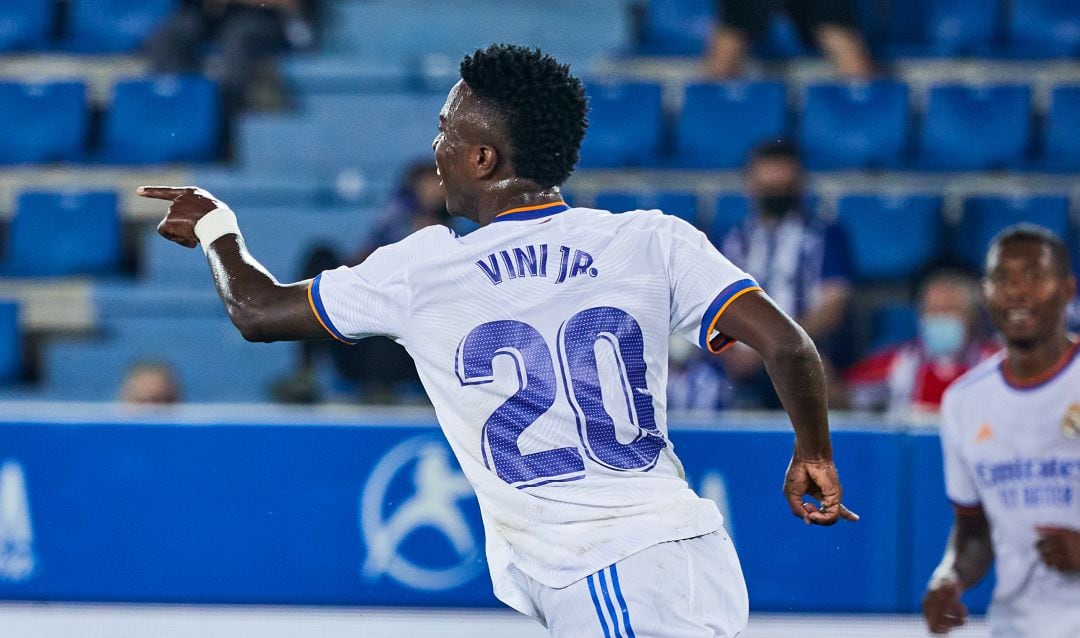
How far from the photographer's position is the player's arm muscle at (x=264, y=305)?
303 centimetres

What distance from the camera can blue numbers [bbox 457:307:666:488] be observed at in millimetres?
2873

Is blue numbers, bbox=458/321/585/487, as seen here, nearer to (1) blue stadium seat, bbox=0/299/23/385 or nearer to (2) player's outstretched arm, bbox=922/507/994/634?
(2) player's outstretched arm, bbox=922/507/994/634

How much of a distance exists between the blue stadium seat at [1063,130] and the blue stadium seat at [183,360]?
510cm

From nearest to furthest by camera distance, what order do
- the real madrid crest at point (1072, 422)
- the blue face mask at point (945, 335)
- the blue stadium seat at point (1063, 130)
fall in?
the real madrid crest at point (1072, 422), the blue face mask at point (945, 335), the blue stadium seat at point (1063, 130)

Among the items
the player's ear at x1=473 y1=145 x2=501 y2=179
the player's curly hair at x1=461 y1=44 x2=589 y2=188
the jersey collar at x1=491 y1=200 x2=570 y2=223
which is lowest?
the jersey collar at x1=491 y1=200 x2=570 y2=223

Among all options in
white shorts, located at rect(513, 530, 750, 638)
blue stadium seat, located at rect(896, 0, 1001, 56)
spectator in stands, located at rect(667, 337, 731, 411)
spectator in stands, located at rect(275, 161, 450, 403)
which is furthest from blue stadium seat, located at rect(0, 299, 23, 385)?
white shorts, located at rect(513, 530, 750, 638)

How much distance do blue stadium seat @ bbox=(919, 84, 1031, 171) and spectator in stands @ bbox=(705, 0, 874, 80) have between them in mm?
562

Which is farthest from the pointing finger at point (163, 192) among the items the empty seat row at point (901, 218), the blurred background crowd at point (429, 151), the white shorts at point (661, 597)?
the empty seat row at point (901, 218)

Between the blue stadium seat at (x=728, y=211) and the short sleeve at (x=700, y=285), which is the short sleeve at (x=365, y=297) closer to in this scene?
the short sleeve at (x=700, y=285)

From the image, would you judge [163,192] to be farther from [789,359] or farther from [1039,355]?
[1039,355]

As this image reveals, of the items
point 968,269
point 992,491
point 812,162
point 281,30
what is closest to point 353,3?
point 281,30

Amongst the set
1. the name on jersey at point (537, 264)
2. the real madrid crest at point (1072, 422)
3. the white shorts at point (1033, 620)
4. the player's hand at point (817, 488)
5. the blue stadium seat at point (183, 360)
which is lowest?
the blue stadium seat at point (183, 360)

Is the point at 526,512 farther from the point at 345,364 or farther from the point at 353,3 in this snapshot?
the point at 353,3

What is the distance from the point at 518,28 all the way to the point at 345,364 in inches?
149
